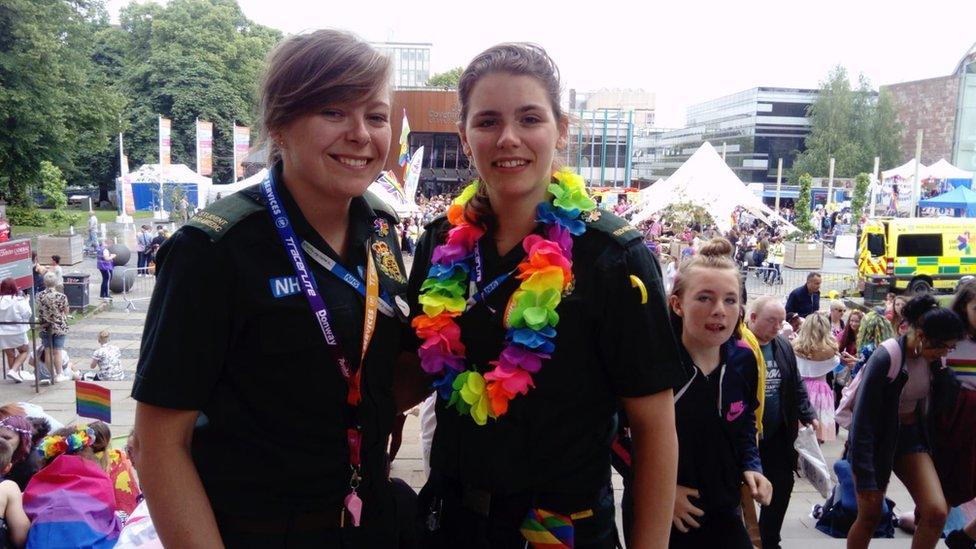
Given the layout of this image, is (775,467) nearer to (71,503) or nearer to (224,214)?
(224,214)

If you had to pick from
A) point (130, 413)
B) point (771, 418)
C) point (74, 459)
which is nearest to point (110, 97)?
point (130, 413)

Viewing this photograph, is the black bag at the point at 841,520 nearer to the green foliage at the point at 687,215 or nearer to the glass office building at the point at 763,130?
the green foliage at the point at 687,215

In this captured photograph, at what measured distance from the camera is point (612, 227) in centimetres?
189

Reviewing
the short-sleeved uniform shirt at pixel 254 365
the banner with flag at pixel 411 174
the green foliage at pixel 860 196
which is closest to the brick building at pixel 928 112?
the green foliage at pixel 860 196

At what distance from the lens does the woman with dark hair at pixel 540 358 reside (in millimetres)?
1792

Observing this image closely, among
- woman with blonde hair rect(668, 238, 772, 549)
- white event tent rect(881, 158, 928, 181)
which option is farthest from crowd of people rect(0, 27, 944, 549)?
white event tent rect(881, 158, 928, 181)

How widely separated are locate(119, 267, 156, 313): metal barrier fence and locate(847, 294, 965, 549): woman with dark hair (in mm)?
15830

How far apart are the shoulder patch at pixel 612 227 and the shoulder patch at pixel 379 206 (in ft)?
1.96

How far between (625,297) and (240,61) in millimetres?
51349

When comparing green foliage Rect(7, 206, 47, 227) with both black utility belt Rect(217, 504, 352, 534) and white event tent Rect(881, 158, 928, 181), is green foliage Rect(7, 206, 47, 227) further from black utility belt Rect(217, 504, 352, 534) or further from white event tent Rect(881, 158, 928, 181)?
white event tent Rect(881, 158, 928, 181)

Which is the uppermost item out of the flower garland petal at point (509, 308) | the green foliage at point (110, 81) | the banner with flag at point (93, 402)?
the green foliage at point (110, 81)

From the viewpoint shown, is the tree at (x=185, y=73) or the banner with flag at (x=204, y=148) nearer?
the banner with flag at (x=204, y=148)

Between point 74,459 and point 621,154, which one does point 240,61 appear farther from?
point 74,459

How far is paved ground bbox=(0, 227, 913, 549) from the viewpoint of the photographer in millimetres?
5000
